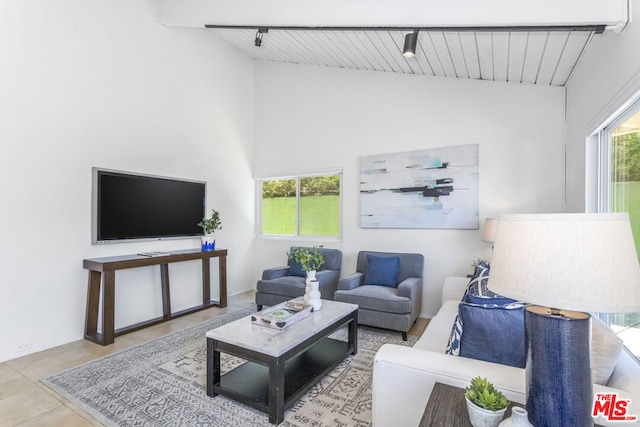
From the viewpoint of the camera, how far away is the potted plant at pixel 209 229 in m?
4.39

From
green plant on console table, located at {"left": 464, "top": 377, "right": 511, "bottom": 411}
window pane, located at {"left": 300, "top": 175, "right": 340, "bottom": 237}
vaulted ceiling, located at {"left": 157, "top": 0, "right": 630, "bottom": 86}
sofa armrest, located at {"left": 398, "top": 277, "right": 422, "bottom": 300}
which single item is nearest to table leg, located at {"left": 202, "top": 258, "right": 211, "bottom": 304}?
window pane, located at {"left": 300, "top": 175, "right": 340, "bottom": 237}

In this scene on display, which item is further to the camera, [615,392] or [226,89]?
[226,89]

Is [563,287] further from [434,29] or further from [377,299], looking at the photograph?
[377,299]

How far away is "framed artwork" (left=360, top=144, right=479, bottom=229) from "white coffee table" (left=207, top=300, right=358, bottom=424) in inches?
73.7

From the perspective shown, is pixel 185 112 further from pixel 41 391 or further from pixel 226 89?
pixel 41 391

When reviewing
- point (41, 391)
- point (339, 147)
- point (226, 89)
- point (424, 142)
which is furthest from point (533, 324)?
point (226, 89)

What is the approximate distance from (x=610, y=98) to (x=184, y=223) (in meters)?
4.37

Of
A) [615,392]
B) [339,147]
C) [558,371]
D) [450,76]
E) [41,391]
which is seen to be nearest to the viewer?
[558,371]

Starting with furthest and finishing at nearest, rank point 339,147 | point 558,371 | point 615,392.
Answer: point 339,147 → point 615,392 → point 558,371

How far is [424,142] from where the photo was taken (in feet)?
13.5

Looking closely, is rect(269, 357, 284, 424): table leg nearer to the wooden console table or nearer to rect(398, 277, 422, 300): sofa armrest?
A: rect(398, 277, 422, 300): sofa armrest

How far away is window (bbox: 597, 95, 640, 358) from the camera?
204cm

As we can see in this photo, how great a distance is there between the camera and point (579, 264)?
0.83 meters

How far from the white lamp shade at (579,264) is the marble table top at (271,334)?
62.3 inches
